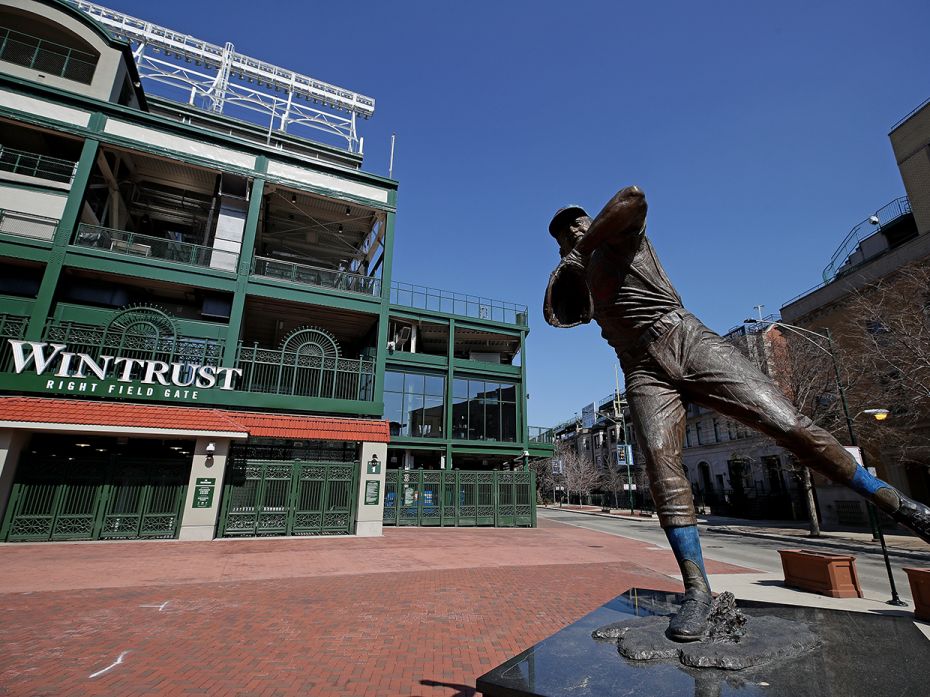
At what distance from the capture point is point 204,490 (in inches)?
626

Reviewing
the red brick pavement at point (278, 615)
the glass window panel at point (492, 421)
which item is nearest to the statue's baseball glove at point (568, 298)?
the red brick pavement at point (278, 615)

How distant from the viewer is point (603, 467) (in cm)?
6494

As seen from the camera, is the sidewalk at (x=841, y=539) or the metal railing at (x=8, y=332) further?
the sidewalk at (x=841, y=539)

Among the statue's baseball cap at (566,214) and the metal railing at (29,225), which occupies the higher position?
the metal railing at (29,225)

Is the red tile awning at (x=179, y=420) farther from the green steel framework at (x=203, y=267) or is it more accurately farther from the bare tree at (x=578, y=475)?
the bare tree at (x=578, y=475)

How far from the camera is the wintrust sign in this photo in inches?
585

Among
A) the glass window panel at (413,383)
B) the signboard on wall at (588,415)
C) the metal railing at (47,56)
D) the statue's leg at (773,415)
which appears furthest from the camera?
the signboard on wall at (588,415)

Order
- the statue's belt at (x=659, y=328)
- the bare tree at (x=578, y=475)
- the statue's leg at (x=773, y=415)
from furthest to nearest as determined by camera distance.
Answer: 1. the bare tree at (x=578, y=475)
2. the statue's belt at (x=659, y=328)
3. the statue's leg at (x=773, y=415)

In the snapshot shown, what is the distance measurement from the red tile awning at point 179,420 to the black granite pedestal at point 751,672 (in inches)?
603

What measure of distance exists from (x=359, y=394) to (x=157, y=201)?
14560 mm

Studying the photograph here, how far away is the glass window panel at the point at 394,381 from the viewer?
85.5ft

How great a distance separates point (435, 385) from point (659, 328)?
23.9 metres

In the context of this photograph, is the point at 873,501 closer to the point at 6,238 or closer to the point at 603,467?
the point at 6,238

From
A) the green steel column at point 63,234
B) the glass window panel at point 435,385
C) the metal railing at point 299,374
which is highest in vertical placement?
the green steel column at point 63,234
